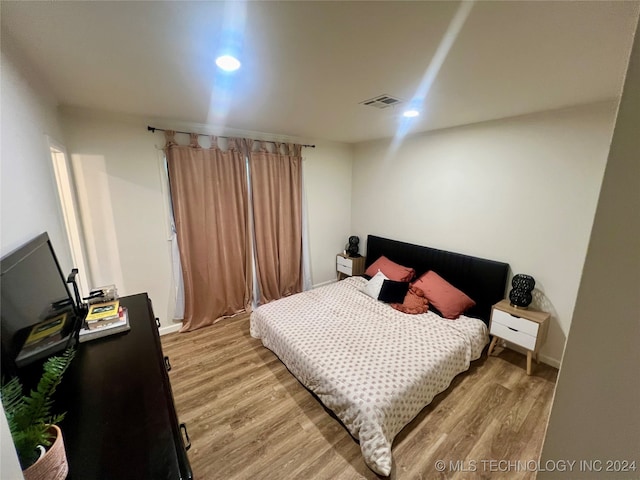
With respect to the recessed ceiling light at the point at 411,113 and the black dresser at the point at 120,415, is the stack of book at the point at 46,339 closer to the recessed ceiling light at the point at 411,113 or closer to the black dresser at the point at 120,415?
the black dresser at the point at 120,415

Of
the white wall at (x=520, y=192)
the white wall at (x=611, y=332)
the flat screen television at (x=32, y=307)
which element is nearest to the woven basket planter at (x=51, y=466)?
the flat screen television at (x=32, y=307)

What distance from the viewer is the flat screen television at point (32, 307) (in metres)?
0.87

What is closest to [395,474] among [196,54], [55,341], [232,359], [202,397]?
[202,397]

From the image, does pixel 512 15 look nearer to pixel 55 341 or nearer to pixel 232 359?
pixel 55 341

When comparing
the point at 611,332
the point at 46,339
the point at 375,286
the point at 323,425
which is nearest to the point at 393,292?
the point at 375,286

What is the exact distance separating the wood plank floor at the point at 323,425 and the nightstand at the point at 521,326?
0.95 ft

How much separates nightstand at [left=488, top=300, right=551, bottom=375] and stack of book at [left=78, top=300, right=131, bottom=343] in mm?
3017

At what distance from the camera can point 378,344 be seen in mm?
2227

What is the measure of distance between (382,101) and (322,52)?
86 centimetres

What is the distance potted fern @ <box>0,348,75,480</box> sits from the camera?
660 mm

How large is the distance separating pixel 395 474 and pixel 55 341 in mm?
1938

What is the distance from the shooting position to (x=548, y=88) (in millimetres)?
1775

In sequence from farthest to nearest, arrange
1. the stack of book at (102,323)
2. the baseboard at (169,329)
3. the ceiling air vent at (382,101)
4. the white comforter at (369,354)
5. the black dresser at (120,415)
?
1. the baseboard at (169,329)
2. the ceiling air vent at (382,101)
3. the white comforter at (369,354)
4. the stack of book at (102,323)
5. the black dresser at (120,415)

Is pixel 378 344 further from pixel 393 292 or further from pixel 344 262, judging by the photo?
pixel 344 262
